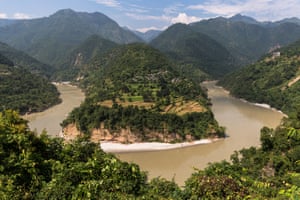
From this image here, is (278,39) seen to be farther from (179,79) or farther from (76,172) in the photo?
(76,172)

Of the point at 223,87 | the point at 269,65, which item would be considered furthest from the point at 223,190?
the point at 223,87

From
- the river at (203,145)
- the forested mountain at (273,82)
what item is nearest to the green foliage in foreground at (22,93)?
the river at (203,145)

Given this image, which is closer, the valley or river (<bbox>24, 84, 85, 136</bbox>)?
the valley

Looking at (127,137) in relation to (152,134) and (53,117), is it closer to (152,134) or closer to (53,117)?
(152,134)

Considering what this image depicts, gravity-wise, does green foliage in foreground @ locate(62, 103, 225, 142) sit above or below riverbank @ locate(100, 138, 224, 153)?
above

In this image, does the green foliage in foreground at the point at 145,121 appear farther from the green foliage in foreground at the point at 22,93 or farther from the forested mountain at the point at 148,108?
the green foliage in foreground at the point at 22,93

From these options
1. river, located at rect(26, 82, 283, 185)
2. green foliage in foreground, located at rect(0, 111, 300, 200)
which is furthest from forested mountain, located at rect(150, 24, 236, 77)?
green foliage in foreground, located at rect(0, 111, 300, 200)

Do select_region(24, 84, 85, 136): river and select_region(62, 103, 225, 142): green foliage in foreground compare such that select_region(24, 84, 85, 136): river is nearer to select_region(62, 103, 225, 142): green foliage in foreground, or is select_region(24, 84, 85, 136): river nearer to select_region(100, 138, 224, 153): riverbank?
select_region(62, 103, 225, 142): green foliage in foreground
